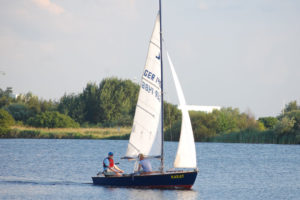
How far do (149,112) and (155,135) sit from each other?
3.88 ft

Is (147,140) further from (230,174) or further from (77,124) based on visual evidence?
(77,124)

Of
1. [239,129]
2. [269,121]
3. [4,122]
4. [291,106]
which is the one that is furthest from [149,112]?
[269,121]

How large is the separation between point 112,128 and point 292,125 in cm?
3247

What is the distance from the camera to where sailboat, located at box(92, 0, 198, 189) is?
27.5 metres

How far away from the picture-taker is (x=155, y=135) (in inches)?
1113

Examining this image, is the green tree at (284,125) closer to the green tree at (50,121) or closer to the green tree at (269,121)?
the green tree at (269,121)

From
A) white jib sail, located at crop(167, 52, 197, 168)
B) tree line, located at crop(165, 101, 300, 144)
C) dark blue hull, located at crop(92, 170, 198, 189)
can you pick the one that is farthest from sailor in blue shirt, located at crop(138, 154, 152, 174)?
tree line, located at crop(165, 101, 300, 144)

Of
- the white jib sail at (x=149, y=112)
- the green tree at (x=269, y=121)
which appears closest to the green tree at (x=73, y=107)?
the green tree at (x=269, y=121)

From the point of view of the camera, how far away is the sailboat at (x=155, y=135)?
1083 inches

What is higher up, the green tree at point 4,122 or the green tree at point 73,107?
the green tree at point 73,107

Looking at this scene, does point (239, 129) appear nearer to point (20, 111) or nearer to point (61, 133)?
point (61, 133)

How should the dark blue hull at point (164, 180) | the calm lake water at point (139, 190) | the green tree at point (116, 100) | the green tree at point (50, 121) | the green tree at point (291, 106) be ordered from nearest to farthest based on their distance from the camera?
the dark blue hull at point (164, 180), the calm lake water at point (139, 190), the green tree at point (50, 121), the green tree at point (291, 106), the green tree at point (116, 100)

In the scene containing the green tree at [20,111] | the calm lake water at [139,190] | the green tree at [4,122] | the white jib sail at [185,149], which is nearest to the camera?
the white jib sail at [185,149]

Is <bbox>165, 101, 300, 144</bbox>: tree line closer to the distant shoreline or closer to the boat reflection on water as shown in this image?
the distant shoreline
